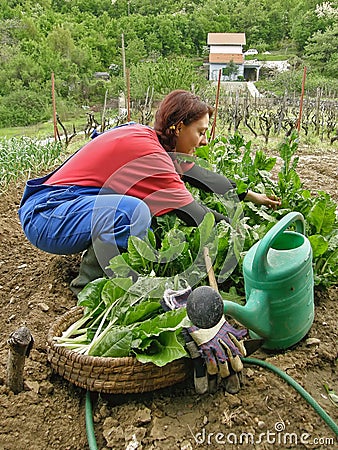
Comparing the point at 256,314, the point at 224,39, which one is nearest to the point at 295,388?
the point at 256,314

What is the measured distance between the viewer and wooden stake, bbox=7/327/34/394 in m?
1.50

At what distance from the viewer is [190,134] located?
246 centimetres

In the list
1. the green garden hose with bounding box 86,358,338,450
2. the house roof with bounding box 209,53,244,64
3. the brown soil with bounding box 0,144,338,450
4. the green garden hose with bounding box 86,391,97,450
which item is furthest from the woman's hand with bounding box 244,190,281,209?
the house roof with bounding box 209,53,244,64

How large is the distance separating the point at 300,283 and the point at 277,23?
5163cm

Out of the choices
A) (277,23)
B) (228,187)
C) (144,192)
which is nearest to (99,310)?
(144,192)

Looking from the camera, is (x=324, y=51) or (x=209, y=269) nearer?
(x=209, y=269)

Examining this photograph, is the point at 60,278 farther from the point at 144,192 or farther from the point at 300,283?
the point at 300,283

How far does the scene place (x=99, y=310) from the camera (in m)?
1.88

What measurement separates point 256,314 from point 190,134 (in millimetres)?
1072

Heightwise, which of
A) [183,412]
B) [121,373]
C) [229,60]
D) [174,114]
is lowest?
[229,60]

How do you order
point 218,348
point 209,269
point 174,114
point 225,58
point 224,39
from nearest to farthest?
1. point 218,348
2. point 209,269
3. point 174,114
4. point 225,58
5. point 224,39

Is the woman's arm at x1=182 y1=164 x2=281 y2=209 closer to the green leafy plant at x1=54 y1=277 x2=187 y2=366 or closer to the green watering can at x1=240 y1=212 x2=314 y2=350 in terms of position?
the green watering can at x1=240 y1=212 x2=314 y2=350

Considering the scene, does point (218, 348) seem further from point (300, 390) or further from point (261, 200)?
point (261, 200)

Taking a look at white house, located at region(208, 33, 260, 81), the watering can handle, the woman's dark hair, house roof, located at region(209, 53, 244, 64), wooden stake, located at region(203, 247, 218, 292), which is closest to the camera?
the watering can handle
